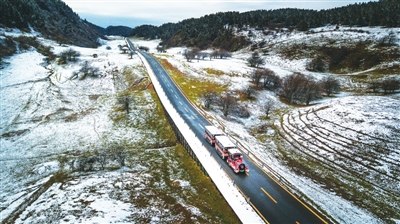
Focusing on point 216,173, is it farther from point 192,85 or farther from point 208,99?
point 192,85

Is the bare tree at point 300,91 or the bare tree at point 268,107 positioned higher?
the bare tree at point 300,91

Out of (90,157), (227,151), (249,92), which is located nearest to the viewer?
(227,151)

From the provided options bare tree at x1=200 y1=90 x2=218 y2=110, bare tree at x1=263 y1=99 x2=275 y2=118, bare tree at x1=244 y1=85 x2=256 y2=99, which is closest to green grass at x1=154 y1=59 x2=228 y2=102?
bare tree at x1=200 y1=90 x2=218 y2=110

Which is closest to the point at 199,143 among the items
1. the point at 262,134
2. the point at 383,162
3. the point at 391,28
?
the point at 262,134

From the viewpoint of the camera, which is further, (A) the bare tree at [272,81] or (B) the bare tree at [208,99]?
(A) the bare tree at [272,81]

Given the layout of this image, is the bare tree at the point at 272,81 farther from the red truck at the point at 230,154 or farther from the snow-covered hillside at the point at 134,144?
the red truck at the point at 230,154

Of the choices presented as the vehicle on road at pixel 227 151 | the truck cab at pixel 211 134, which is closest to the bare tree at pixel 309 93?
the truck cab at pixel 211 134

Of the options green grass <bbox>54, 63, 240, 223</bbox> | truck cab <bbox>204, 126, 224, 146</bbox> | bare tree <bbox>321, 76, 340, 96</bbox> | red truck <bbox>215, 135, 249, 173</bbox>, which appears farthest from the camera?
bare tree <bbox>321, 76, 340, 96</bbox>

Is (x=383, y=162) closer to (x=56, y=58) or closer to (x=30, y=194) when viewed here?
(x=30, y=194)

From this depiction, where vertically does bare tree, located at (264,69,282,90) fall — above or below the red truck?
above

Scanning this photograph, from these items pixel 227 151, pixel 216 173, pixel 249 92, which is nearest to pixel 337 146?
pixel 227 151

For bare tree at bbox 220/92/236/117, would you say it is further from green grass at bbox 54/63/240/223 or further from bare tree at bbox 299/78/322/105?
bare tree at bbox 299/78/322/105
